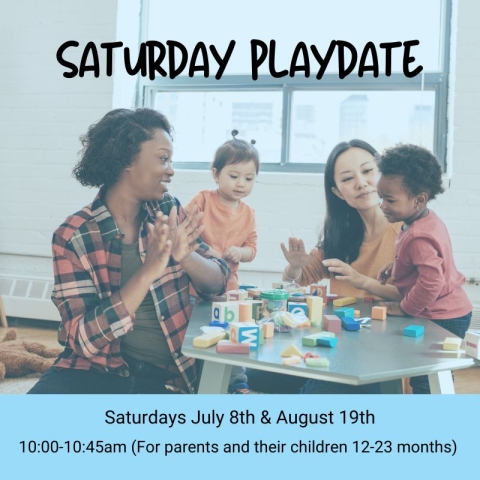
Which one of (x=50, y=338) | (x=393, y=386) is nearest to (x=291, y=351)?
(x=393, y=386)

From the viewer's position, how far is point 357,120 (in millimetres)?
3006

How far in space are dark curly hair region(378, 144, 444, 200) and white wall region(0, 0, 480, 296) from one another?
1.21 m

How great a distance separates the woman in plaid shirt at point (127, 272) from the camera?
1271 millimetres

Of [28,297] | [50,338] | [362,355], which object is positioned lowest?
[50,338]

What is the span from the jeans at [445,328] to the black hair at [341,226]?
1.31ft

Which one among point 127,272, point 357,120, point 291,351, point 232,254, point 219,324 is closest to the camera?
point 291,351

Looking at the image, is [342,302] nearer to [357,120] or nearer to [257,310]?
[257,310]

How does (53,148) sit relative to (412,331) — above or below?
above

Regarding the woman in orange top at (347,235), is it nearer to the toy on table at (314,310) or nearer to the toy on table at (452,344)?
the toy on table at (314,310)

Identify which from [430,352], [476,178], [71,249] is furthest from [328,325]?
[476,178]

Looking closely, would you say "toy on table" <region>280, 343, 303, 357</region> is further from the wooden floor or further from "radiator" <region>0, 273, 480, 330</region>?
"radiator" <region>0, 273, 480, 330</region>

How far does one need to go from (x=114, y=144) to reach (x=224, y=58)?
1796 mm

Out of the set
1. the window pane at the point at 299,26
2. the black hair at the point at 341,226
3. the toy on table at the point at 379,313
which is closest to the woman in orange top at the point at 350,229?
the black hair at the point at 341,226

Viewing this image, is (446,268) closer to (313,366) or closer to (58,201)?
(313,366)
